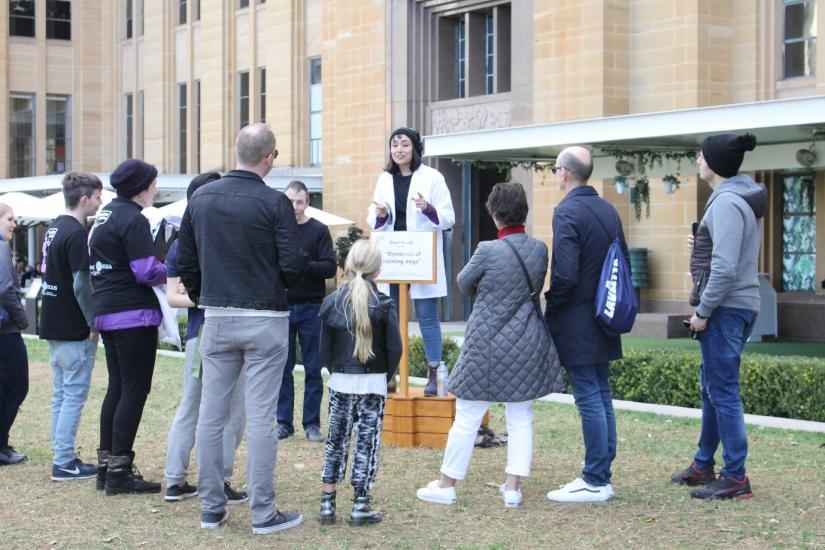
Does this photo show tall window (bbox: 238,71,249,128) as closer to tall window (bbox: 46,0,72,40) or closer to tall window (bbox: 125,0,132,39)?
tall window (bbox: 125,0,132,39)

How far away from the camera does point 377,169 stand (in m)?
23.5

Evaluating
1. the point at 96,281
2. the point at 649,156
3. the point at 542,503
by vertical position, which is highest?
the point at 649,156

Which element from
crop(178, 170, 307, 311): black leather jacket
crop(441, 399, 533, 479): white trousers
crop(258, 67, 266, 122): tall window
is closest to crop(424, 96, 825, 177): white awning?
crop(441, 399, 533, 479): white trousers

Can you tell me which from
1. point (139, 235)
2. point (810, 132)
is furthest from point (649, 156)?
point (139, 235)

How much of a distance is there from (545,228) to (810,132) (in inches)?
287

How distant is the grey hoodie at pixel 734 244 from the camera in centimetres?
675

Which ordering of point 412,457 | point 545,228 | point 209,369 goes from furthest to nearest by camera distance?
point 545,228
point 412,457
point 209,369

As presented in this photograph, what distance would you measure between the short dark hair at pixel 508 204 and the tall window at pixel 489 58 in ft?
51.5

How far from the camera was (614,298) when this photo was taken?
6801 mm

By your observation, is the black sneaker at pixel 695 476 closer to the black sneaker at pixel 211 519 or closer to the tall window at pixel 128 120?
the black sneaker at pixel 211 519

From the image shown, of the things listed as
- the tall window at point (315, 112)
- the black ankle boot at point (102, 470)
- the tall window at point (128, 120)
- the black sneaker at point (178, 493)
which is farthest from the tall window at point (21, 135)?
the black sneaker at point (178, 493)

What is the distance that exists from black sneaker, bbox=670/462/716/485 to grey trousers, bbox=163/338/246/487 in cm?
269

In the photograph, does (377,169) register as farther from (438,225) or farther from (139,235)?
(139,235)

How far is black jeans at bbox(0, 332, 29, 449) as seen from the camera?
28.2 ft
